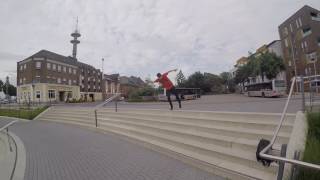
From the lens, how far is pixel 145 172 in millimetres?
5125

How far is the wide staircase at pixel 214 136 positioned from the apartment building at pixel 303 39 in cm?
3895

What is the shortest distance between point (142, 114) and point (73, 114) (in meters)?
9.35

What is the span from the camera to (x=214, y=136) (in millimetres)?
5969

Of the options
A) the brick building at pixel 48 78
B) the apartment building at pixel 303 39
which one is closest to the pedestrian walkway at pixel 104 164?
the apartment building at pixel 303 39

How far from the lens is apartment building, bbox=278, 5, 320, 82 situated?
4288cm

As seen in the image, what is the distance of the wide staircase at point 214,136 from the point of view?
455 cm

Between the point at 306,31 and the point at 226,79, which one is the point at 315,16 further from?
the point at 226,79

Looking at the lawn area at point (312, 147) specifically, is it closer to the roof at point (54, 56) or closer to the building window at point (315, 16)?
the building window at point (315, 16)

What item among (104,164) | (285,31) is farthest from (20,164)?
(285,31)

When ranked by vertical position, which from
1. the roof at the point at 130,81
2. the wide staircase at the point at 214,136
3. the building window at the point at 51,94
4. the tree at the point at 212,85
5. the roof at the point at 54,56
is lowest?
the wide staircase at the point at 214,136

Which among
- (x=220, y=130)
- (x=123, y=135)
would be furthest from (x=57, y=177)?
(x=123, y=135)

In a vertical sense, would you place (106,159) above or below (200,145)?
below

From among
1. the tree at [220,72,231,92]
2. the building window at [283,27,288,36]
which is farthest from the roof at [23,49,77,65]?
the building window at [283,27,288,36]

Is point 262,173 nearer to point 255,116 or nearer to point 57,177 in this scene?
point 255,116
